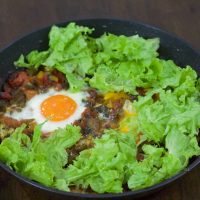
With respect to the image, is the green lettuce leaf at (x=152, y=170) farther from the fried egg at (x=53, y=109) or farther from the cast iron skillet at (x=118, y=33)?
the cast iron skillet at (x=118, y=33)

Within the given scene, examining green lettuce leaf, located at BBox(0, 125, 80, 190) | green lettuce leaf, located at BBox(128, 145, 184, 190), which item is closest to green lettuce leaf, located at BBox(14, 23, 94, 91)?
green lettuce leaf, located at BBox(0, 125, 80, 190)

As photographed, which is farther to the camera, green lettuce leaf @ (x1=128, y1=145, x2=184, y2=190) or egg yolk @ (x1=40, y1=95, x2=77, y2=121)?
egg yolk @ (x1=40, y1=95, x2=77, y2=121)

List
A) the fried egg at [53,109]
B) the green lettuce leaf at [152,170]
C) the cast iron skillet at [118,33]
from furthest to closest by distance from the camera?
the cast iron skillet at [118,33] < the fried egg at [53,109] < the green lettuce leaf at [152,170]

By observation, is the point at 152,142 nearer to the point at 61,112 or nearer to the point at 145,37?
the point at 61,112

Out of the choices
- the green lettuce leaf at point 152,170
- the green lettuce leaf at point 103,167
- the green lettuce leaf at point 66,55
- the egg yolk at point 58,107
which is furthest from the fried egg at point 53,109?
the green lettuce leaf at point 152,170

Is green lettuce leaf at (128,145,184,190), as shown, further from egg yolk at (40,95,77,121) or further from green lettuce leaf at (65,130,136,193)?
egg yolk at (40,95,77,121)

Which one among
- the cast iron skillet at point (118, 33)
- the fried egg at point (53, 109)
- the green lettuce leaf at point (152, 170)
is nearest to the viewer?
the green lettuce leaf at point (152, 170)

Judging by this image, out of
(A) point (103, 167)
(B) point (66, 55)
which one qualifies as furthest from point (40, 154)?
(B) point (66, 55)

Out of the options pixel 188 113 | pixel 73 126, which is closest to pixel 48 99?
pixel 73 126
